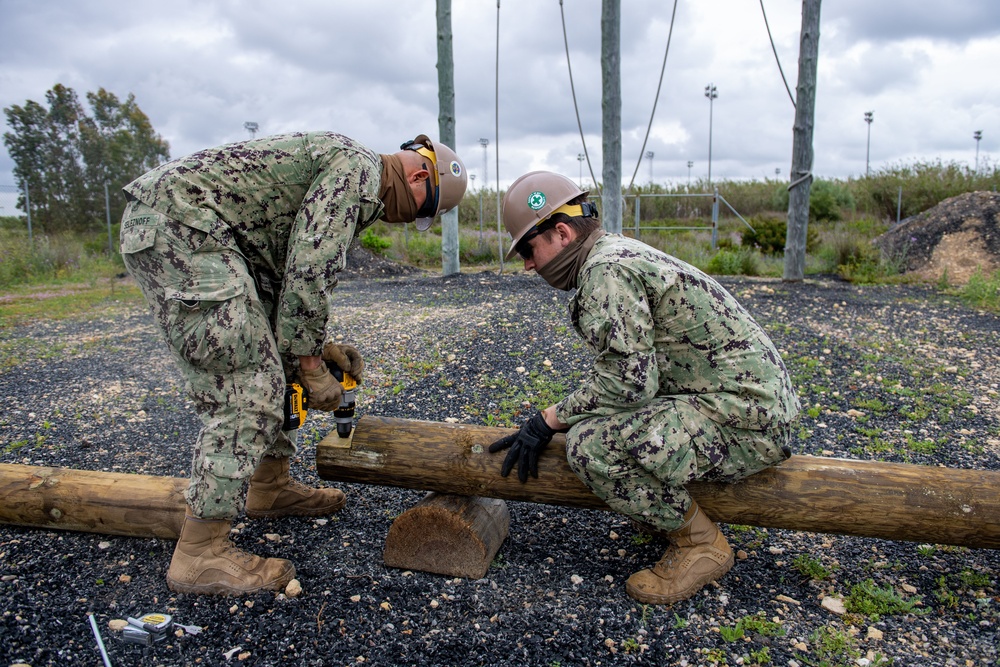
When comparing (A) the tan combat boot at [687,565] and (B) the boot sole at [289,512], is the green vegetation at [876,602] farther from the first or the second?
(B) the boot sole at [289,512]

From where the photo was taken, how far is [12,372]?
6.68 metres

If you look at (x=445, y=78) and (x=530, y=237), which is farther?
(x=445, y=78)

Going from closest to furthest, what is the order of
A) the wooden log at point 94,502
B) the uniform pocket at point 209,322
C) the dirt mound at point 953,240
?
1. the uniform pocket at point 209,322
2. the wooden log at point 94,502
3. the dirt mound at point 953,240

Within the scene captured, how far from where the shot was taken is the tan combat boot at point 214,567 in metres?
2.91

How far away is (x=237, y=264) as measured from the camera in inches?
114

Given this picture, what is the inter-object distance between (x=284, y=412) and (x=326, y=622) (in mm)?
903

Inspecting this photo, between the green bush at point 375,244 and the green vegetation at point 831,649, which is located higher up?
the green bush at point 375,244

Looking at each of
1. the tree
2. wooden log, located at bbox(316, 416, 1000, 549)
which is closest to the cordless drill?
wooden log, located at bbox(316, 416, 1000, 549)

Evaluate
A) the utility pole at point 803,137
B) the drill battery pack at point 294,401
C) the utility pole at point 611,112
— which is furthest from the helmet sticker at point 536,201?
the utility pole at point 803,137

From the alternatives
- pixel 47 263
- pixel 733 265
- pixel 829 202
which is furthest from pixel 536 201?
pixel 829 202

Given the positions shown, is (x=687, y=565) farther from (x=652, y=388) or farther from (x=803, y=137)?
(x=803, y=137)

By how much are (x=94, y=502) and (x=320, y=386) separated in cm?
129

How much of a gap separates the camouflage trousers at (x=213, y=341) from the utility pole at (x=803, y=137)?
829 centimetres

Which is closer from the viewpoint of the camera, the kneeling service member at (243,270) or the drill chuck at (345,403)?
the kneeling service member at (243,270)
